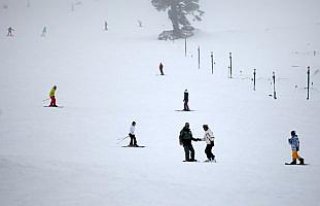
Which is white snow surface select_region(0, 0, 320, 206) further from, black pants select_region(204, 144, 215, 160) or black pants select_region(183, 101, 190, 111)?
black pants select_region(204, 144, 215, 160)

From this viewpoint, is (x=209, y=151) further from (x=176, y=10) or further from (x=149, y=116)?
(x=176, y=10)

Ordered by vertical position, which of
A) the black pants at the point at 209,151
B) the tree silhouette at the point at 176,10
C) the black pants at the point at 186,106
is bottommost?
the black pants at the point at 209,151

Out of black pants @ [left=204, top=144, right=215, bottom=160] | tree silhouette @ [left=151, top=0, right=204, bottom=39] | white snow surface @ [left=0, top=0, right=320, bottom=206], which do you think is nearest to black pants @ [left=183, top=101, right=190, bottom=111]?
white snow surface @ [left=0, top=0, right=320, bottom=206]

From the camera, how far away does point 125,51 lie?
4691 cm

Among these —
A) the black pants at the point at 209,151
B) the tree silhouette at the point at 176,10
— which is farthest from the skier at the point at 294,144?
the tree silhouette at the point at 176,10

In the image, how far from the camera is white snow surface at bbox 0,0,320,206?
1178 cm

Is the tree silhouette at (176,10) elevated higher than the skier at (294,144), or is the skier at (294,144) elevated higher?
the tree silhouette at (176,10)

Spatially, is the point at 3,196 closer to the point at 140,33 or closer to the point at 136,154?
the point at 136,154

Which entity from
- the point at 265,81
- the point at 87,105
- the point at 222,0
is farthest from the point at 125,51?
the point at 222,0

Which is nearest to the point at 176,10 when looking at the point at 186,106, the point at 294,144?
the point at 186,106

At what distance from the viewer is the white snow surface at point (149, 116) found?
11.8 m

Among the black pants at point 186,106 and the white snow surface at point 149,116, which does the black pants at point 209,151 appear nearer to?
the white snow surface at point 149,116

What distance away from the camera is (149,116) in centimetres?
2502

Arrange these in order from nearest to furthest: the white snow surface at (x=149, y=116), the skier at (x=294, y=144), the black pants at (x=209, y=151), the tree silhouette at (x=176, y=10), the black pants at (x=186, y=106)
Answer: the white snow surface at (x=149, y=116) → the black pants at (x=209, y=151) → the skier at (x=294, y=144) → the black pants at (x=186, y=106) → the tree silhouette at (x=176, y=10)
